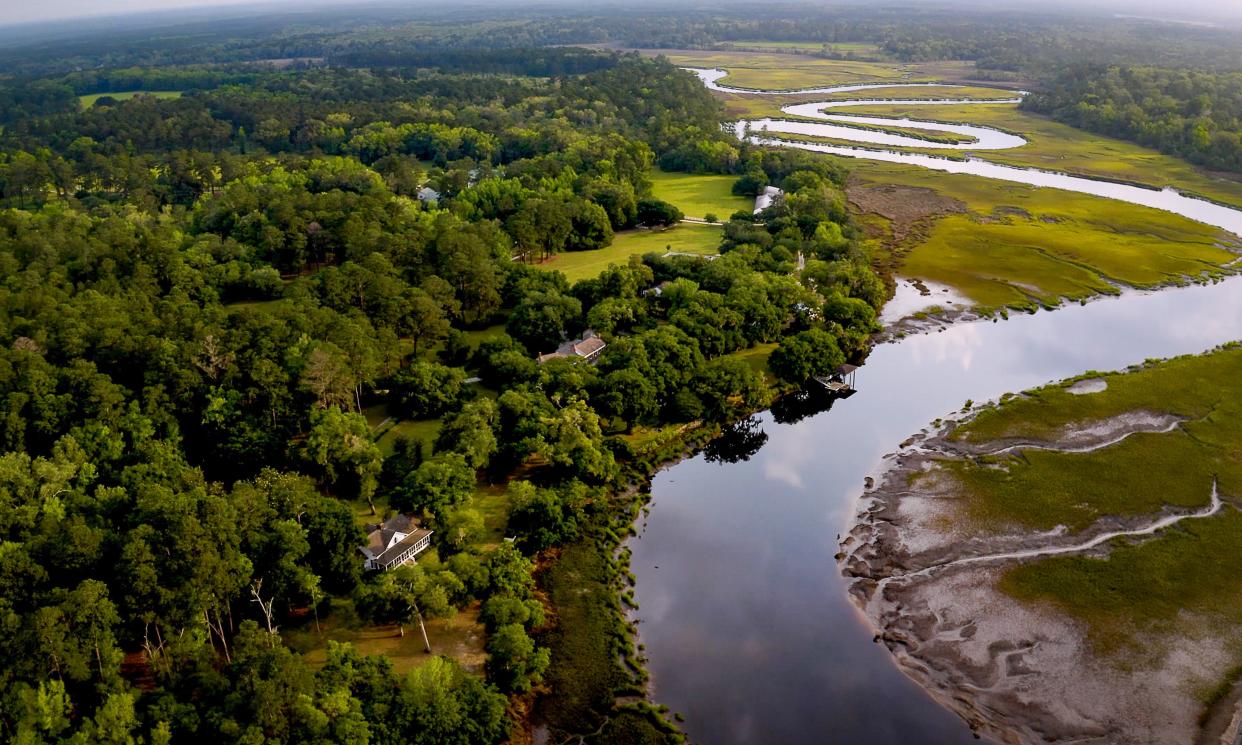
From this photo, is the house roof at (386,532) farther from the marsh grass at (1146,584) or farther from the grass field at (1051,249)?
the grass field at (1051,249)

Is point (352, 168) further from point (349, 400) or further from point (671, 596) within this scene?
point (671, 596)

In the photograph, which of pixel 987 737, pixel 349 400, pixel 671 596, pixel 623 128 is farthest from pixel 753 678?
pixel 623 128

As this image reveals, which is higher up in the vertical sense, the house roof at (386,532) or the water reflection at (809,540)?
the house roof at (386,532)

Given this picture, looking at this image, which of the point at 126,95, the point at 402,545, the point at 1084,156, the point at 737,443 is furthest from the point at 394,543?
the point at 126,95

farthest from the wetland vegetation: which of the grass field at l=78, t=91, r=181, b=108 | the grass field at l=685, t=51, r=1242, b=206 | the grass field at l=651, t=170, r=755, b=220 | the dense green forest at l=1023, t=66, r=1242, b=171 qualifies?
the grass field at l=78, t=91, r=181, b=108

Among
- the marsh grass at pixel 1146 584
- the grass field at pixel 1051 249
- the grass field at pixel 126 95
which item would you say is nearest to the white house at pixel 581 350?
the marsh grass at pixel 1146 584

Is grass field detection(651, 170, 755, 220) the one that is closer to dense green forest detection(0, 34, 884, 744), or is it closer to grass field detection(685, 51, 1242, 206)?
dense green forest detection(0, 34, 884, 744)
